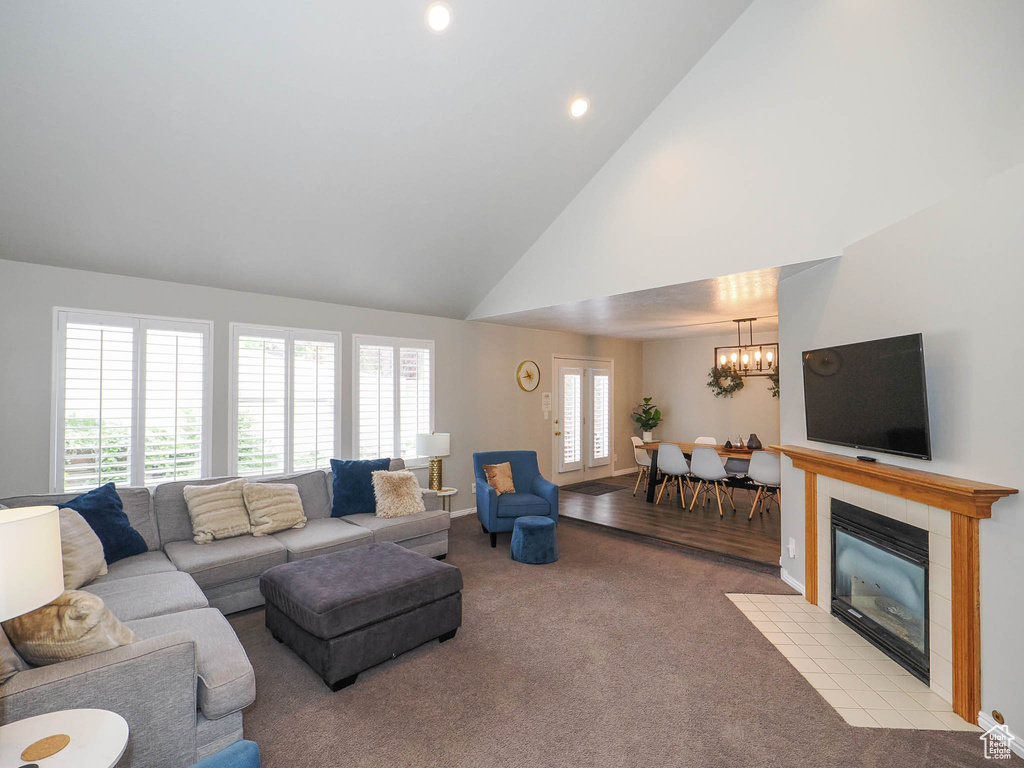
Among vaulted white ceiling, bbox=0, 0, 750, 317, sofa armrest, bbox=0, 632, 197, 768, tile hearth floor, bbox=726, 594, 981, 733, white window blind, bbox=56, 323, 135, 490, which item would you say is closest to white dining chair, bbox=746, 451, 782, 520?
tile hearth floor, bbox=726, 594, 981, 733

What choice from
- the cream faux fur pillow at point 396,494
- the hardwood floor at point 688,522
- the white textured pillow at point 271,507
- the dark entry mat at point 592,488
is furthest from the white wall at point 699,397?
the white textured pillow at point 271,507

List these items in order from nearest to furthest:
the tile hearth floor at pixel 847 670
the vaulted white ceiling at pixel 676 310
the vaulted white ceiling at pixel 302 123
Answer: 1. the tile hearth floor at pixel 847 670
2. the vaulted white ceiling at pixel 302 123
3. the vaulted white ceiling at pixel 676 310

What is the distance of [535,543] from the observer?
177 inches

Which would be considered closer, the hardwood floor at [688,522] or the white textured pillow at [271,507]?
the white textured pillow at [271,507]

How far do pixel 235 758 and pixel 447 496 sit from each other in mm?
4294

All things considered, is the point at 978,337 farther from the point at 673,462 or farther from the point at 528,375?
the point at 528,375

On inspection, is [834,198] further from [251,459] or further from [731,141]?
[251,459]

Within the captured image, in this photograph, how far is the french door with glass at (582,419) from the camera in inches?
296

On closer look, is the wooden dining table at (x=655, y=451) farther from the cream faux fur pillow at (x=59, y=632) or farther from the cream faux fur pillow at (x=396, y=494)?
the cream faux fur pillow at (x=59, y=632)

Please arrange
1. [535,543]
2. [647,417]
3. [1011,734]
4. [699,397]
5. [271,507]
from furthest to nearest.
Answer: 1. [647,417]
2. [699,397]
3. [535,543]
4. [271,507]
5. [1011,734]

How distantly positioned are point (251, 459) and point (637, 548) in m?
3.63

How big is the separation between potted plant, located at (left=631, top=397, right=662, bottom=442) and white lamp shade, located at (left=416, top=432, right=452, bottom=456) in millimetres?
4036
